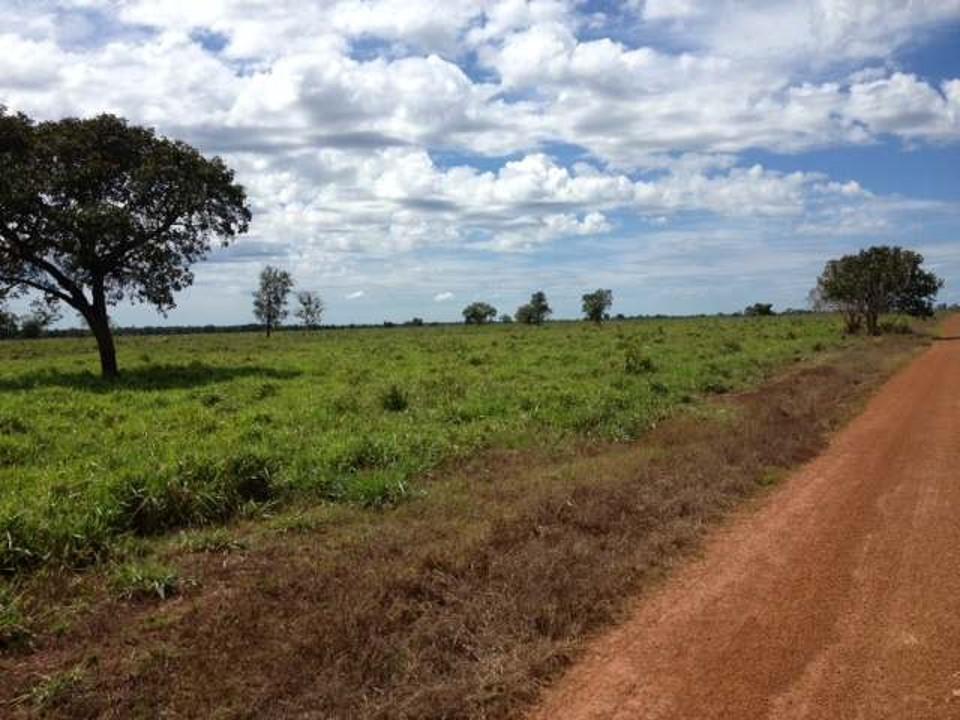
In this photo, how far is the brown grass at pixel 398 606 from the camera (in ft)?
17.1

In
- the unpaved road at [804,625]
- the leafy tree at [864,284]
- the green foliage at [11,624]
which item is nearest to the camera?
the unpaved road at [804,625]

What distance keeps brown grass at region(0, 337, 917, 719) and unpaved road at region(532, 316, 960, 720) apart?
14.3 inches

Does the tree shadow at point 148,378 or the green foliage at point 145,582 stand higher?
the tree shadow at point 148,378

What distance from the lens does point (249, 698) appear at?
5129 millimetres

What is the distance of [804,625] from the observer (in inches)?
242

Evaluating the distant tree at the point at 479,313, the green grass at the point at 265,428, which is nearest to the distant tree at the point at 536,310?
the distant tree at the point at 479,313

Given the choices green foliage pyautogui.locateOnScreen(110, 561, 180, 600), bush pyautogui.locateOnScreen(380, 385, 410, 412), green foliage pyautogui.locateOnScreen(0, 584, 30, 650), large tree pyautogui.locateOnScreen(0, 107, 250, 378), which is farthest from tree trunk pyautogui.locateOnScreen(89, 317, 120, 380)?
green foliage pyautogui.locateOnScreen(0, 584, 30, 650)

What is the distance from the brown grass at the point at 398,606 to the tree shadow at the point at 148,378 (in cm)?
1437

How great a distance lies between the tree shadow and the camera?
22312 millimetres

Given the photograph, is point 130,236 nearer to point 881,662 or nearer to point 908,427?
point 908,427

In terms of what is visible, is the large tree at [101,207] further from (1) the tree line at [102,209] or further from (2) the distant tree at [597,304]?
(2) the distant tree at [597,304]

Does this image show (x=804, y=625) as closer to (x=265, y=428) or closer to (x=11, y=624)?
(x=11, y=624)

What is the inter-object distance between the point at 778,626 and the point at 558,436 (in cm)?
777

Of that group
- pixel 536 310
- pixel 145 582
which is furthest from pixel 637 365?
pixel 536 310
